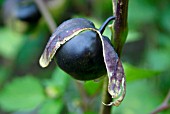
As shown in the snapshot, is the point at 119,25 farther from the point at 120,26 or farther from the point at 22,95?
the point at 22,95

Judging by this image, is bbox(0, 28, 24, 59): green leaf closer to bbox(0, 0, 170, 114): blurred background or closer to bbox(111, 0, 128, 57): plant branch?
bbox(0, 0, 170, 114): blurred background

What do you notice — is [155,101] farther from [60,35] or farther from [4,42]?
[60,35]

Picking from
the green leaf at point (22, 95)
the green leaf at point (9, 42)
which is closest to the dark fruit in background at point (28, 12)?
the green leaf at point (22, 95)

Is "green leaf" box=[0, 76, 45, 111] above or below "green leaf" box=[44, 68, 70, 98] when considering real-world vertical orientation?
below

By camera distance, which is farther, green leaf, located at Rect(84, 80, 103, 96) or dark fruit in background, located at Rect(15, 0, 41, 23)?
dark fruit in background, located at Rect(15, 0, 41, 23)

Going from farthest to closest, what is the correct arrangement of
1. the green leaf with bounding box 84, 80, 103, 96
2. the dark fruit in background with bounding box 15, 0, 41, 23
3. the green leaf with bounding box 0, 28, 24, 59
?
1. the green leaf with bounding box 0, 28, 24, 59
2. the dark fruit in background with bounding box 15, 0, 41, 23
3. the green leaf with bounding box 84, 80, 103, 96

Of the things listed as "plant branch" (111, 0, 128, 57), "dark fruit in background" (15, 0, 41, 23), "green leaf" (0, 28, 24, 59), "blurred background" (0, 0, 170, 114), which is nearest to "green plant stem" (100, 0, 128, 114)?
"plant branch" (111, 0, 128, 57)
